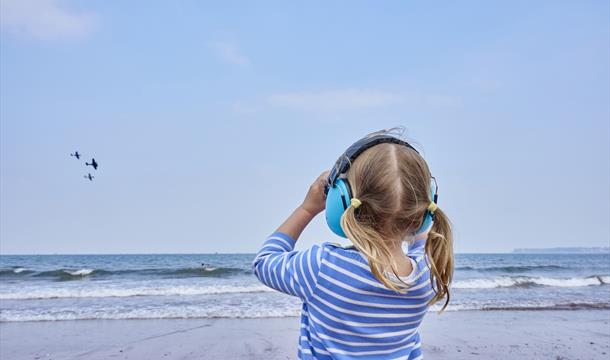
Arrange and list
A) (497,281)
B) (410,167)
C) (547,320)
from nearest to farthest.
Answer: (410,167) → (547,320) → (497,281)

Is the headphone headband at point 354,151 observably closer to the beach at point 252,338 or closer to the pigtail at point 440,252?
the pigtail at point 440,252

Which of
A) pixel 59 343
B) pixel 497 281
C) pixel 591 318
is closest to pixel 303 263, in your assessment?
pixel 59 343

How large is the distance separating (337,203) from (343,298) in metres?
0.23

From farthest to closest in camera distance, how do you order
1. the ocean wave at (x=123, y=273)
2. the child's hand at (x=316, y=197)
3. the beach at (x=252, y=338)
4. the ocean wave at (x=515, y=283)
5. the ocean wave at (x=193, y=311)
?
1. the ocean wave at (x=123, y=273)
2. the ocean wave at (x=515, y=283)
3. the ocean wave at (x=193, y=311)
4. the beach at (x=252, y=338)
5. the child's hand at (x=316, y=197)

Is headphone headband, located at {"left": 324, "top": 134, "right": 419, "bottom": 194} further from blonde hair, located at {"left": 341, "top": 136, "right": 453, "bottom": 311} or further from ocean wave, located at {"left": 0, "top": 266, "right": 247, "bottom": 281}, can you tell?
ocean wave, located at {"left": 0, "top": 266, "right": 247, "bottom": 281}

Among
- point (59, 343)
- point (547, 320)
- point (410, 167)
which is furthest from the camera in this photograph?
A: point (547, 320)

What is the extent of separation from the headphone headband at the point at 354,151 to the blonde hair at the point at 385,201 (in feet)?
0.05

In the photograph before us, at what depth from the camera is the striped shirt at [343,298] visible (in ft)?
4.12

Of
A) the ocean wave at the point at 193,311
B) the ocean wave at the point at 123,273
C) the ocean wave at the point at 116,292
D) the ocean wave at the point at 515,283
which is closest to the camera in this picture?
the ocean wave at the point at 193,311

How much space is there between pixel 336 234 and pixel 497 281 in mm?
17357

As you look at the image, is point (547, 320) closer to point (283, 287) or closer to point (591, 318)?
point (591, 318)

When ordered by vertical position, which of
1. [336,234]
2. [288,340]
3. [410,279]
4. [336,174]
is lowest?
[288,340]

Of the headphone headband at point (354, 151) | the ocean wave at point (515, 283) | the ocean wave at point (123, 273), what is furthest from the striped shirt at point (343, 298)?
the ocean wave at point (123, 273)

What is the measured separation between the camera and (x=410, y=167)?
4.07 ft
